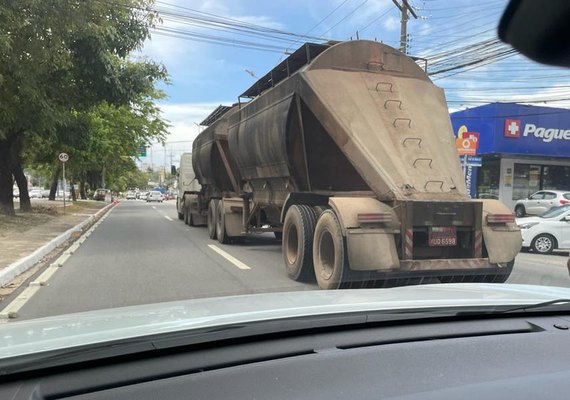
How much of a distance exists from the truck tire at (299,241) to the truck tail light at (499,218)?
8.54 feet

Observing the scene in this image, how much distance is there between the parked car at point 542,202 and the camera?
24375mm

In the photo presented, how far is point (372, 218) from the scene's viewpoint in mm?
7441

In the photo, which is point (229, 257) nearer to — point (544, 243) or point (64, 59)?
point (64, 59)

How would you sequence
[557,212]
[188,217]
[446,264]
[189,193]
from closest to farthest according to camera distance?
[446,264]
[557,212]
[188,217]
[189,193]

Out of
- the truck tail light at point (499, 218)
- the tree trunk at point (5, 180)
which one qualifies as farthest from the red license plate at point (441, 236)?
the tree trunk at point (5, 180)

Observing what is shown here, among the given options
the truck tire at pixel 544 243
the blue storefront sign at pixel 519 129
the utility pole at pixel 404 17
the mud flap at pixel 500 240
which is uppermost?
the utility pole at pixel 404 17

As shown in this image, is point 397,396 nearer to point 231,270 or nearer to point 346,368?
point 346,368

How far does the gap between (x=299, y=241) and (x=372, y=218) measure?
184 cm

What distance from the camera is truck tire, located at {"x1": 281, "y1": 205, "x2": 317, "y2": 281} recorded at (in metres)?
8.82

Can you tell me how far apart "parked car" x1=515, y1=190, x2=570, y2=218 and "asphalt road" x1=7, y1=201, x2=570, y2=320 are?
34.7ft

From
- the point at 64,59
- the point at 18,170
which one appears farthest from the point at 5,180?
the point at 64,59

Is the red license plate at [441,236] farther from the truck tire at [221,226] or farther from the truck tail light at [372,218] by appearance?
the truck tire at [221,226]

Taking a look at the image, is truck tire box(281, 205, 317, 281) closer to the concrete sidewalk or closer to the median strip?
the median strip

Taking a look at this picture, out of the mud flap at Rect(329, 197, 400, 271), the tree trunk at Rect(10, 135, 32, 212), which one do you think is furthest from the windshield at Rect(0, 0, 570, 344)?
the tree trunk at Rect(10, 135, 32, 212)
